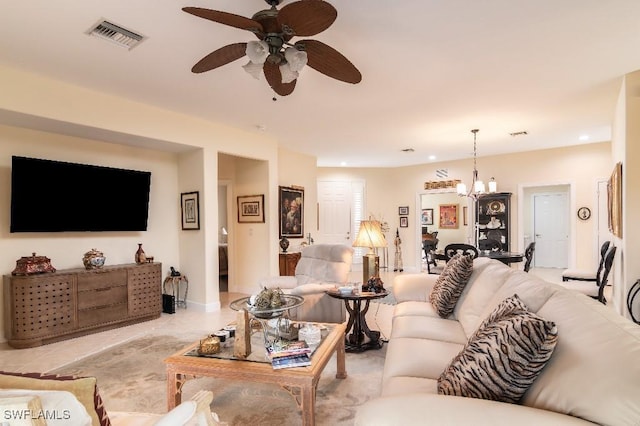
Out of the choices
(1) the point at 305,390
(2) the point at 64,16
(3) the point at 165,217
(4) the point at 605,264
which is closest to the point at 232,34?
(2) the point at 64,16

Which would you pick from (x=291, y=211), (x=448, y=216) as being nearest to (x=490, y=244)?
(x=448, y=216)

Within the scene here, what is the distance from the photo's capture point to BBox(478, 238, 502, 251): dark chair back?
7200mm

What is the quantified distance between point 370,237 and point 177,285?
130 inches

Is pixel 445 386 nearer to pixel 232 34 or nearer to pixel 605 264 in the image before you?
pixel 232 34

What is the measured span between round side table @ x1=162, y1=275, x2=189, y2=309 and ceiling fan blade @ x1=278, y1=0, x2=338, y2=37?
4152 mm

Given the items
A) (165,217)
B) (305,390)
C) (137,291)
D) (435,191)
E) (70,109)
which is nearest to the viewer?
(305,390)

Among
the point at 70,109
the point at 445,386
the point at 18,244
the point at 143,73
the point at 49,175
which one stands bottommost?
the point at 445,386

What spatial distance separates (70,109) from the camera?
11.5 ft

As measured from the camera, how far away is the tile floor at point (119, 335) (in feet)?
10.2

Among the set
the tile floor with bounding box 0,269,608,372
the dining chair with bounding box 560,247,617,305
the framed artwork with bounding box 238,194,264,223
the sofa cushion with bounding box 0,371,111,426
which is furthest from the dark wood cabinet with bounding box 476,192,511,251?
the sofa cushion with bounding box 0,371,111,426

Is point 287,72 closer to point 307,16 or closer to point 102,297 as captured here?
point 307,16

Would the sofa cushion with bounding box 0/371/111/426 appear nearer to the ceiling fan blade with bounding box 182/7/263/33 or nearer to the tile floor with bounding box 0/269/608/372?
the ceiling fan blade with bounding box 182/7/263/33

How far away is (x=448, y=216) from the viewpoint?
9930 mm

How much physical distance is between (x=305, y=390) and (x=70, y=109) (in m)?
3.61
